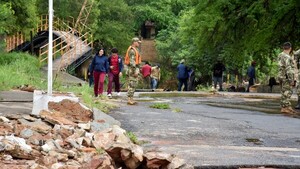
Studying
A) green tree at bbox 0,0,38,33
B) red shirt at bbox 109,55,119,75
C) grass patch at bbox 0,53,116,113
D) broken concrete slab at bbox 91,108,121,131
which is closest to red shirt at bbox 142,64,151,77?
grass patch at bbox 0,53,116,113

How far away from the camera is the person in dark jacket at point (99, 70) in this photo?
1512 cm

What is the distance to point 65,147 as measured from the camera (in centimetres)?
661

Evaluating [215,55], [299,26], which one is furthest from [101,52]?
[215,55]

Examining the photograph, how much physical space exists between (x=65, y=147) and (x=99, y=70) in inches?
339

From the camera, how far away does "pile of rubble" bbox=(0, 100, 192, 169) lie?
5660 millimetres

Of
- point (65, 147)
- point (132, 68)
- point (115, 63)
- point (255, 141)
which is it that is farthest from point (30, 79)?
point (65, 147)

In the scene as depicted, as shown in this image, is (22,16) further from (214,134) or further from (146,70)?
(214,134)

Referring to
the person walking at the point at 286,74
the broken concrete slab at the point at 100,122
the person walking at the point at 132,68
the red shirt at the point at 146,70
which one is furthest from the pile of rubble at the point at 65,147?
the red shirt at the point at 146,70

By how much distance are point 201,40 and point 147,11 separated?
2665 centimetres

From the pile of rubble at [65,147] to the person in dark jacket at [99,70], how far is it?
6625 mm

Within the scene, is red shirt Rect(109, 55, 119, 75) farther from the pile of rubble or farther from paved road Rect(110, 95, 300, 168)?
the pile of rubble

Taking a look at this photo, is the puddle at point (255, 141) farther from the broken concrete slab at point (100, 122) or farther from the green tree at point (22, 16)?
the green tree at point (22, 16)

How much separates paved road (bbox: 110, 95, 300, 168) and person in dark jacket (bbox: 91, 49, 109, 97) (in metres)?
3.15

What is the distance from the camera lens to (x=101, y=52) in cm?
1536
